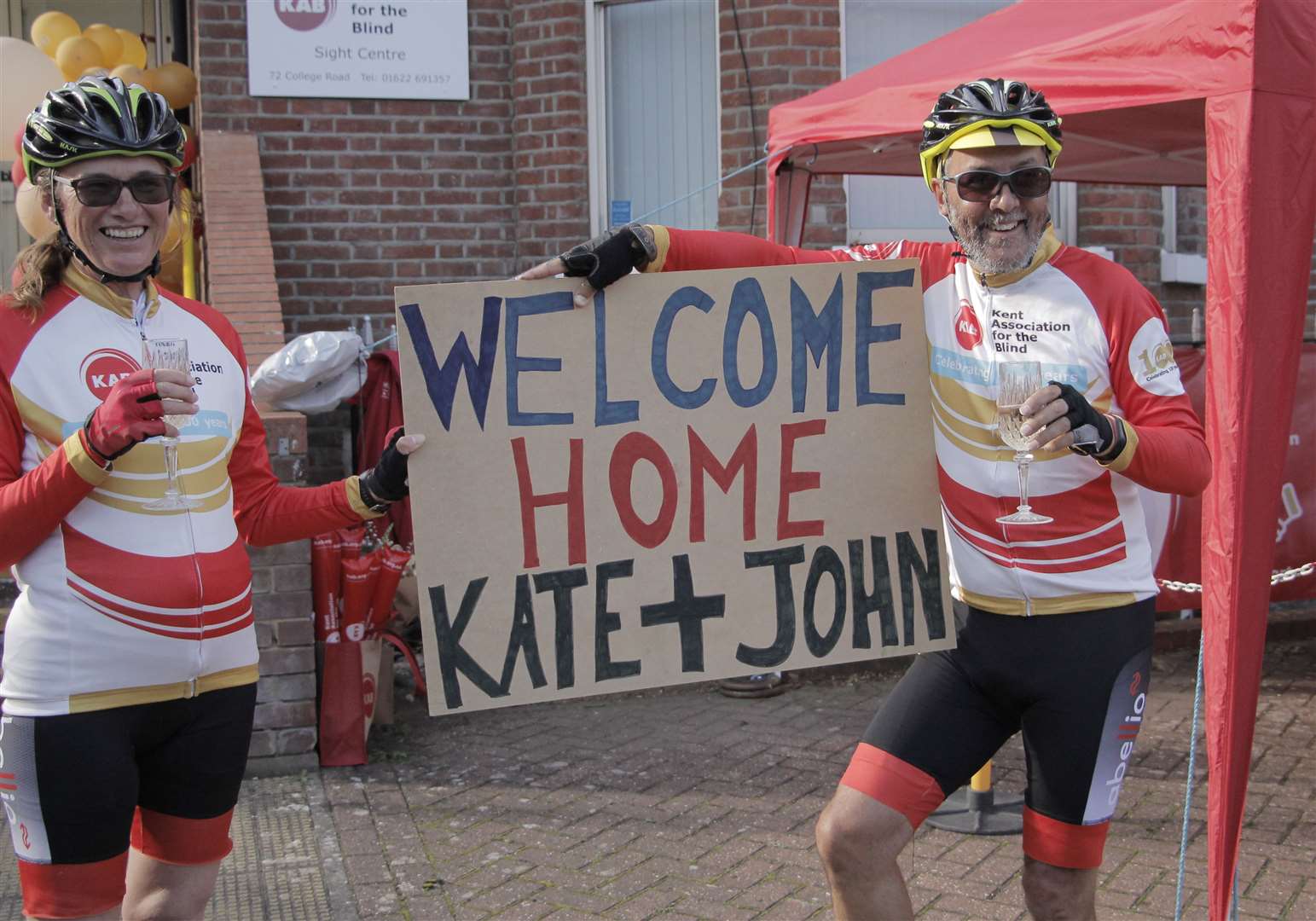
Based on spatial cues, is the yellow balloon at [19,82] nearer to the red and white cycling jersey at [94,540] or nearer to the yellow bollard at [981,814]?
the red and white cycling jersey at [94,540]

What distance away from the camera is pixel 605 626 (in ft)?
9.68

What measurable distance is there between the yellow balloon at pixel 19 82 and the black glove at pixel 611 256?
15.6 ft

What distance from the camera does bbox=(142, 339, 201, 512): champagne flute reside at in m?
2.45

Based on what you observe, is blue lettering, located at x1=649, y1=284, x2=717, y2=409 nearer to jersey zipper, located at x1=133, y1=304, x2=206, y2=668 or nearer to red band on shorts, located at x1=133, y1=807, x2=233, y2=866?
jersey zipper, located at x1=133, y1=304, x2=206, y2=668

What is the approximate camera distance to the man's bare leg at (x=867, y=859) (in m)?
2.82

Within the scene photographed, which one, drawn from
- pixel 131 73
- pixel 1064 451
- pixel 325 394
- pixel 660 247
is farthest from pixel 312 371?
pixel 1064 451

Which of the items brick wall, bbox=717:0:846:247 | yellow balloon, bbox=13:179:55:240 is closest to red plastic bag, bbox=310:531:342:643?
yellow balloon, bbox=13:179:55:240

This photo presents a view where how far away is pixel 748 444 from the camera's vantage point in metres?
3.05

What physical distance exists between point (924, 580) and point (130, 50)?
615 cm

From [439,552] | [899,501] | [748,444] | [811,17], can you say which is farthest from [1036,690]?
[811,17]

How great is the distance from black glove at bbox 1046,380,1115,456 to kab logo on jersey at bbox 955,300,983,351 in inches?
14.6

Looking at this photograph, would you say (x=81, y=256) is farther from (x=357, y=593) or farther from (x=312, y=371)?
(x=312, y=371)

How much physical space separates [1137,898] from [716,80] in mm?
5305

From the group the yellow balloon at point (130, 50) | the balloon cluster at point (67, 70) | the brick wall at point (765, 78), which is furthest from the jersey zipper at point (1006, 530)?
the yellow balloon at point (130, 50)
